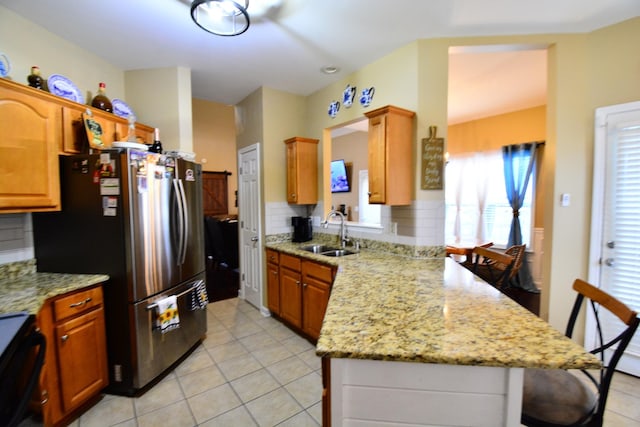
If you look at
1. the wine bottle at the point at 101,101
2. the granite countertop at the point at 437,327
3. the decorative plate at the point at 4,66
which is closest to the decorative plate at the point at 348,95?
the granite countertop at the point at 437,327

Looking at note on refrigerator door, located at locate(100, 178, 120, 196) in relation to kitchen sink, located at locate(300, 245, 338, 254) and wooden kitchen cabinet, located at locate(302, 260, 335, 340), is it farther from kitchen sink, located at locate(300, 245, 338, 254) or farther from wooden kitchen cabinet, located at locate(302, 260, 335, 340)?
kitchen sink, located at locate(300, 245, 338, 254)

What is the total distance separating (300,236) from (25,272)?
235 cm

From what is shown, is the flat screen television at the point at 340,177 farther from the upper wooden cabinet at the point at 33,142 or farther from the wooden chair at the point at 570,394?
the wooden chair at the point at 570,394

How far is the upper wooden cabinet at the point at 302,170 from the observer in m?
3.25

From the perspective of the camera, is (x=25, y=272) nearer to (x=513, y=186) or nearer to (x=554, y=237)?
(x=554, y=237)

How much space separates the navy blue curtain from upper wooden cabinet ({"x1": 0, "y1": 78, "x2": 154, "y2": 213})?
5.25 meters

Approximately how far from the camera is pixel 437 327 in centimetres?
113

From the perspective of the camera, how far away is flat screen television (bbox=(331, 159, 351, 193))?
19.5 ft

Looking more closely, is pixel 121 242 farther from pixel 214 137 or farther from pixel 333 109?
pixel 214 137

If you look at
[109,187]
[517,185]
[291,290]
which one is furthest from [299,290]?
[517,185]


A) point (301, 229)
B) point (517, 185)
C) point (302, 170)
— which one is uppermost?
point (302, 170)

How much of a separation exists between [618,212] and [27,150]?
4.24 metres

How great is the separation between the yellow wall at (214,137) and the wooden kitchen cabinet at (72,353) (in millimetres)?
4329

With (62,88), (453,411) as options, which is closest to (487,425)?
(453,411)
